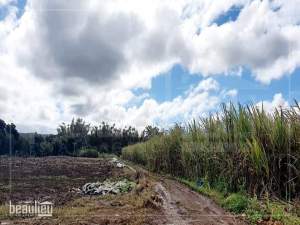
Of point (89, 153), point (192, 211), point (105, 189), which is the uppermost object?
point (89, 153)

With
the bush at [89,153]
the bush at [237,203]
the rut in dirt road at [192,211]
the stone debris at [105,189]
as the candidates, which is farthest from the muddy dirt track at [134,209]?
the bush at [89,153]

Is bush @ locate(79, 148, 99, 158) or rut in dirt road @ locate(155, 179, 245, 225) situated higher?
bush @ locate(79, 148, 99, 158)

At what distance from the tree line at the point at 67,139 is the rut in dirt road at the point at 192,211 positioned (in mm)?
2876

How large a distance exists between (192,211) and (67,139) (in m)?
9.50

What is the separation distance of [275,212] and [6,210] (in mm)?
3625

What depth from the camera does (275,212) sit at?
5.10 metres

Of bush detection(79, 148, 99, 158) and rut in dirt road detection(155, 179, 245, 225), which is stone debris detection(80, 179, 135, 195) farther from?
bush detection(79, 148, 99, 158)

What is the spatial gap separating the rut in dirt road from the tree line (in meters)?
2.88

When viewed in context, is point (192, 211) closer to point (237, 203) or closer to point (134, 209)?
point (237, 203)

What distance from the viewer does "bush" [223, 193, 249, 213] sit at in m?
5.70

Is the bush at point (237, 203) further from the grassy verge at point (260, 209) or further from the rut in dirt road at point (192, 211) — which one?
the rut in dirt road at point (192, 211)

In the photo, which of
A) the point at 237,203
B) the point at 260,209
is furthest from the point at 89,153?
the point at 260,209

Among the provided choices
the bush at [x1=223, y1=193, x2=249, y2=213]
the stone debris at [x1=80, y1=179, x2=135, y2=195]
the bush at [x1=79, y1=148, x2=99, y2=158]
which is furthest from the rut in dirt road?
the bush at [x1=79, y1=148, x2=99, y2=158]

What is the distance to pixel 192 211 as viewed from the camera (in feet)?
19.3
